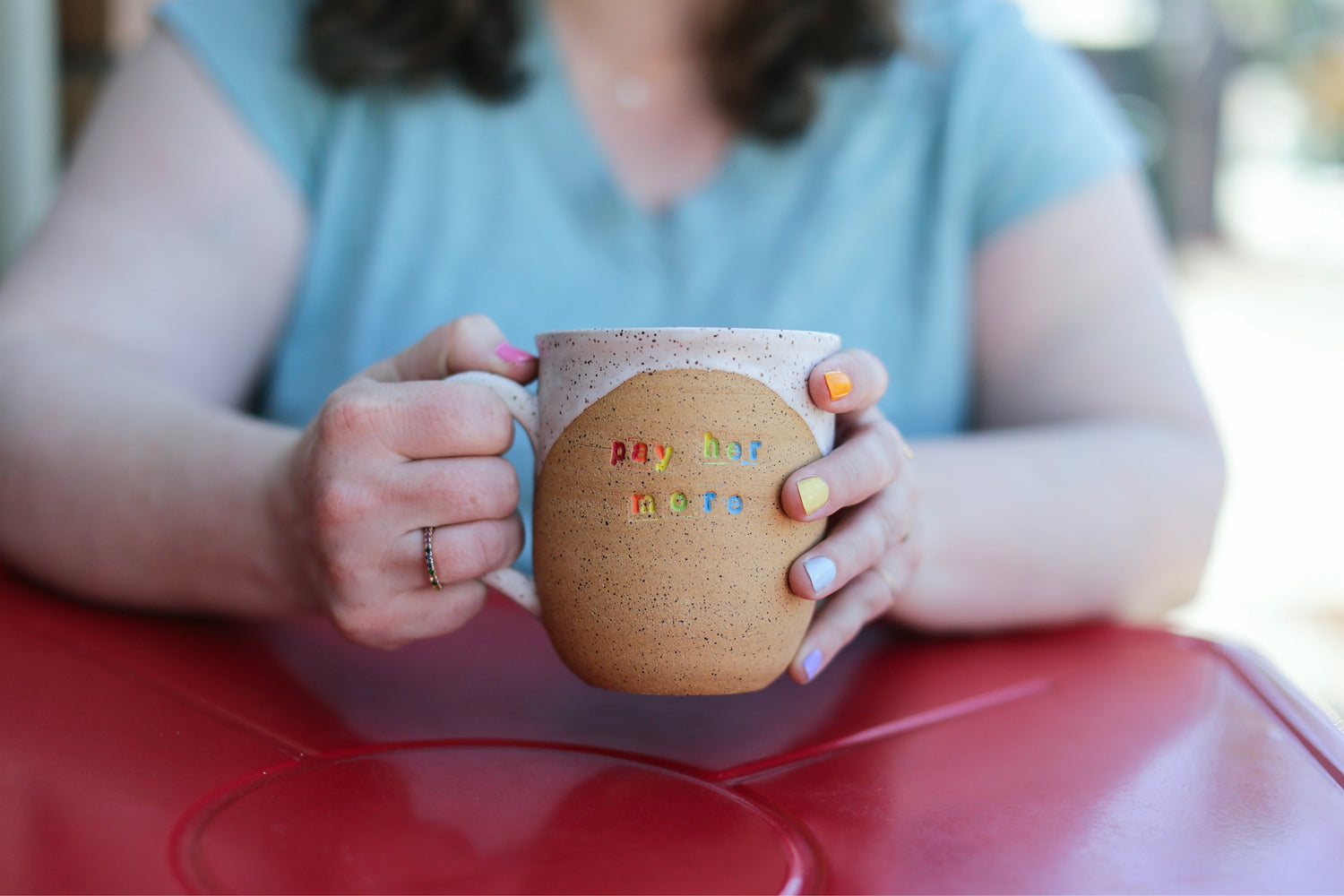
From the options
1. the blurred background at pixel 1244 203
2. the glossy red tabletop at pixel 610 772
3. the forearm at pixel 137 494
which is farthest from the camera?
the blurred background at pixel 1244 203

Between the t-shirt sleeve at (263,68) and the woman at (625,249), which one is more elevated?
the t-shirt sleeve at (263,68)

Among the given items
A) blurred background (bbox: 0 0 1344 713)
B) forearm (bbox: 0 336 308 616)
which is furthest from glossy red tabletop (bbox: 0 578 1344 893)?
blurred background (bbox: 0 0 1344 713)

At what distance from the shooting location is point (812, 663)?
584 millimetres

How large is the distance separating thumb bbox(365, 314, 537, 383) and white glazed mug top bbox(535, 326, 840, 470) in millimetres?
31

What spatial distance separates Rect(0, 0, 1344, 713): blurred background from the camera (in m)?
2.13

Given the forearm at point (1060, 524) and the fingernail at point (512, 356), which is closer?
the fingernail at point (512, 356)

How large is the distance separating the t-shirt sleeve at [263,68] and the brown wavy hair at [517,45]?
3 cm

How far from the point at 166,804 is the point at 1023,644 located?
25.1 inches

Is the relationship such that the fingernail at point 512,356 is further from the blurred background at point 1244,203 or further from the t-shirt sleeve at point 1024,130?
the blurred background at point 1244,203

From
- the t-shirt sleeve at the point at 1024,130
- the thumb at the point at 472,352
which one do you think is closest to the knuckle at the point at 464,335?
the thumb at the point at 472,352

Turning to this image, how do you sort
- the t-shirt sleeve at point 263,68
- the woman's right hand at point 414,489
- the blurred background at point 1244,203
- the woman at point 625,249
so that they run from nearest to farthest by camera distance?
the woman's right hand at point 414,489 < the woman at point 625,249 < the t-shirt sleeve at point 263,68 < the blurred background at point 1244,203

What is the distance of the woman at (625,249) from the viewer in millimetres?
812

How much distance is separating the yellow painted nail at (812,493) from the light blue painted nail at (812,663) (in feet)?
0.33

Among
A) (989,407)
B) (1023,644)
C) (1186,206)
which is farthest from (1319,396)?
(1023,644)
